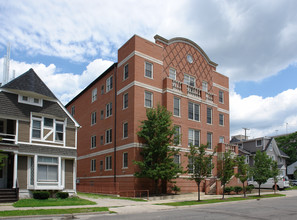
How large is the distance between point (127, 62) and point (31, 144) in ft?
43.6

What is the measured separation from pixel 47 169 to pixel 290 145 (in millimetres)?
71066

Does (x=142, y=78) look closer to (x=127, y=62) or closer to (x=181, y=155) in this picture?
(x=127, y=62)

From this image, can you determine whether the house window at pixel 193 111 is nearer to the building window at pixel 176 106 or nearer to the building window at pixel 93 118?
the building window at pixel 176 106

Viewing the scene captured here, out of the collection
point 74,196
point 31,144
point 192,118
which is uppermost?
point 192,118

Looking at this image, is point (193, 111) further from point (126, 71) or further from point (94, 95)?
point (94, 95)

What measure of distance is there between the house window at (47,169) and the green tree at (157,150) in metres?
6.90

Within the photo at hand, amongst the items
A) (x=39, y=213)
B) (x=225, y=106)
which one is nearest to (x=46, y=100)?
(x=39, y=213)

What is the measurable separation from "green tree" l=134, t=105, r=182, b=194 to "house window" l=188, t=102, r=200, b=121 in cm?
533

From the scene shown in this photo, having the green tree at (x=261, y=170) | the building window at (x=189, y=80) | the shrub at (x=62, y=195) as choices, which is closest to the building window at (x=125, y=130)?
the building window at (x=189, y=80)

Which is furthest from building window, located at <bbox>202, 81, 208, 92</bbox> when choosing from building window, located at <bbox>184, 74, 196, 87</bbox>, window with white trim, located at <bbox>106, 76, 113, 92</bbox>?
window with white trim, located at <bbox>106, 76, 113, 92</bbox>

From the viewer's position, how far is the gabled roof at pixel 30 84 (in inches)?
936

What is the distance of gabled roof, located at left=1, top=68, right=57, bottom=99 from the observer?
2377cm

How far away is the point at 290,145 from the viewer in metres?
79.2

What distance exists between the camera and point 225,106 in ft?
136
